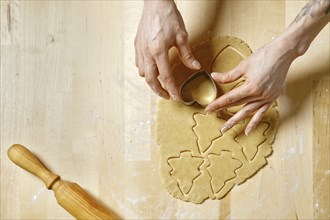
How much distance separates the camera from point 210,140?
1.19m

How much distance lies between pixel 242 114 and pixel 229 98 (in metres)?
0.08

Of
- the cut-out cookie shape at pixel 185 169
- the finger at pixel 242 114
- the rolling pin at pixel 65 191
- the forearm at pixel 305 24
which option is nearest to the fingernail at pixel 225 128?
the finger at pixel 242 114

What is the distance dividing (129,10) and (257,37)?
1.24ft

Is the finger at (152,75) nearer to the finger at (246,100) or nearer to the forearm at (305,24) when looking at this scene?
the finger at (246,100)

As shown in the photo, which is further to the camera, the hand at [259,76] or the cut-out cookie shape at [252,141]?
the cut-out cookie shape at [252,141]

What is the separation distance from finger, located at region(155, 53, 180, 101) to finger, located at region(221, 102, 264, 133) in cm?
16

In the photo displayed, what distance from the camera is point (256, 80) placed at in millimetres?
1051

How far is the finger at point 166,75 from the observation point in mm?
1043

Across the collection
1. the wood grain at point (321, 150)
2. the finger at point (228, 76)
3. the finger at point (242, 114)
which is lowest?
the wood grain at point (321, 150)

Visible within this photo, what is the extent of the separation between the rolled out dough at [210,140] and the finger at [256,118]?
4 cm

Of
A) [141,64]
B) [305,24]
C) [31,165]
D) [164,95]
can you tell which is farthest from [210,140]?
[31,165]

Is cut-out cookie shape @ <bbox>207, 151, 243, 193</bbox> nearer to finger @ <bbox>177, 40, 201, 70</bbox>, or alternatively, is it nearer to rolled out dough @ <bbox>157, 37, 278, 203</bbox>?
rolled out dough @ <bbox>157, 37, 278, 203</bbox>

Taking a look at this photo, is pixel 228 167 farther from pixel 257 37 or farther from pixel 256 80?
pixel 257 37

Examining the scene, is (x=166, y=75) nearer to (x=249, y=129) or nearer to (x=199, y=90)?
(x=199, y=90)
